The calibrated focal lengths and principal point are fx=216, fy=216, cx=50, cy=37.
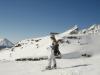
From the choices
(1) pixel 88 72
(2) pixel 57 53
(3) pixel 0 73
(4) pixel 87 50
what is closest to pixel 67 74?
(1) pixel 88 72

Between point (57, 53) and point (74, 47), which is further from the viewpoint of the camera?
point (74, 47)

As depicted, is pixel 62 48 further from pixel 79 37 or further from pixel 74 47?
pixel 79 37

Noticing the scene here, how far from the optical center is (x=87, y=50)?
30.9 meters

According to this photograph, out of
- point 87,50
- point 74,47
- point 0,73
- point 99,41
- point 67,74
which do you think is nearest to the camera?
point 67,74

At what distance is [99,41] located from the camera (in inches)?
1394

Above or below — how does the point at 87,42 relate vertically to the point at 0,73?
above

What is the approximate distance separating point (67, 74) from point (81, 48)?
20305 millimetres

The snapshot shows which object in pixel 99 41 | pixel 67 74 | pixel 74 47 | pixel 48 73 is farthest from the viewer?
pixel 99 41

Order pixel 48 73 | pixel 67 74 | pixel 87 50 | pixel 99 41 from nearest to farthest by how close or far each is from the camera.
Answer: pixel 67 74 < pixel 48 73 < pixel 87 50 < pixel 99 41

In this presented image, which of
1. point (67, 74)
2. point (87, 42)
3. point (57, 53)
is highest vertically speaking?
point (87, 42)

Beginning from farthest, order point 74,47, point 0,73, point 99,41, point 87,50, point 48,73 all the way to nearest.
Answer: point 99,41, point 74,47, point 87,50, point 0,73, point 48,73

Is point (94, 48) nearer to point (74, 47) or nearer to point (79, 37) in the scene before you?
point (74, 47)

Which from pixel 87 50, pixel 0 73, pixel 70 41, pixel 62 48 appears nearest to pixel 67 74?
pixel 0 73

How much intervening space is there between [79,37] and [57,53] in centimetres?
2151
